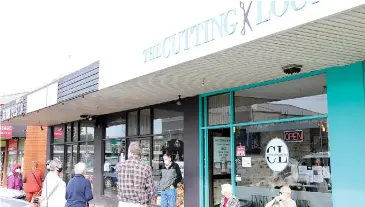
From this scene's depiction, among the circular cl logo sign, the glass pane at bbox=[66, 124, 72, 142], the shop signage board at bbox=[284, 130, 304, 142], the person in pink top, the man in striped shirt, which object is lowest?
the person in pink top

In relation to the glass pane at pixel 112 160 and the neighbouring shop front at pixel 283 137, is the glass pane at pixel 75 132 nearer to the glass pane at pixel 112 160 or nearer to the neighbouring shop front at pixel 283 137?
the glass pane at pixel 112 160

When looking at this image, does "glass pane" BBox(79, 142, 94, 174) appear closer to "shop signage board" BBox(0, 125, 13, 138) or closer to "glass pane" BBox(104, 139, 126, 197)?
"glass pane" BBox(104, 139, 126, 197)

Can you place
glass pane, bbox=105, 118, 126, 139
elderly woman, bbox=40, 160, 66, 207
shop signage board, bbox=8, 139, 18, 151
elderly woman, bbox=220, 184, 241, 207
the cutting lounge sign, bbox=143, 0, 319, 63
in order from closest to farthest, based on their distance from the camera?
the cutting lounge sign, bbox=143, 0, 319, 63, elderly woman, bbox=220, 184, 241, 207, elderly woman, bbox=40, 160, 66, 207, glass pane, bbox=105, 118, 126, 139, shop signage board, bbox=8, 139, 18, 151

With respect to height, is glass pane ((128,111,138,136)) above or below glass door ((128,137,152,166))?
above

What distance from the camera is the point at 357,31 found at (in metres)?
4.55

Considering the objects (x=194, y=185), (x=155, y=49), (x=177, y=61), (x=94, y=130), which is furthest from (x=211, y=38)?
(x=94, y=130)

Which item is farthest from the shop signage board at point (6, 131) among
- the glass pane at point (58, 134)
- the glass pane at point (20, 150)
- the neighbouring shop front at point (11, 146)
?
the glass pane at point (58, 134)

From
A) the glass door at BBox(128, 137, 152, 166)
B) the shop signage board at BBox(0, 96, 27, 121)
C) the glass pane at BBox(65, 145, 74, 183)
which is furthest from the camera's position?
the glass pane at BBox(65, 145, 74, 183)

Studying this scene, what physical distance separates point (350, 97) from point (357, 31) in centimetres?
174

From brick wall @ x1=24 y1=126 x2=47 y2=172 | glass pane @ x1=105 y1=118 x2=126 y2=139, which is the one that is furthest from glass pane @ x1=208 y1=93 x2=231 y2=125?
brick wall @ x1=24 y1=126 x2=47 y2=172

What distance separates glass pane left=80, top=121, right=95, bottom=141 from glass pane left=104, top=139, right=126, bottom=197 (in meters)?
1.17

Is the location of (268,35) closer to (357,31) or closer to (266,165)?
(357,31)

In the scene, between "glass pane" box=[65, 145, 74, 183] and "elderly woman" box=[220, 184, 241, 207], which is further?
"glass pane" box=[65, 145, 74, 183]

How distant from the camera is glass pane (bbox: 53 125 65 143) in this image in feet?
53.9
